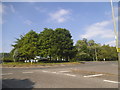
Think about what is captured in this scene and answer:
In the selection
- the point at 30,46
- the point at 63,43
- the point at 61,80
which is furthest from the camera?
the point at 63,43

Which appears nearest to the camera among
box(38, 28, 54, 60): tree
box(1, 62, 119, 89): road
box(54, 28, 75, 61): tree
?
box(1, 62, 119, 89): road

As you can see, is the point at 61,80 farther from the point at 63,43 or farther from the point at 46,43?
the point at 63,43

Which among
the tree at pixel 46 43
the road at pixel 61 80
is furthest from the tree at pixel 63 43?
the road at pixel 61 80

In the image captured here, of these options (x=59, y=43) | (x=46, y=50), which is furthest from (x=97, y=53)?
(x=46, y=50)

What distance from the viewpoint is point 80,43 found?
240 feet

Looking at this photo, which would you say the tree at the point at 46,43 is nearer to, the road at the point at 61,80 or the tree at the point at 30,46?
the tree at the point at 30,46

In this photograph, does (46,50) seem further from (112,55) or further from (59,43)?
(112,55)

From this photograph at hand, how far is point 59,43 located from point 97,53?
37.4m

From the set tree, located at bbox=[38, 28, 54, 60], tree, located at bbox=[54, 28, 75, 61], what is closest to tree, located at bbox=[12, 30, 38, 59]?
tree, located at bbox=[38, 28, 54, 60]

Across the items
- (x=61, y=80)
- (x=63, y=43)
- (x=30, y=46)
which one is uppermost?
(x=63, y=43)

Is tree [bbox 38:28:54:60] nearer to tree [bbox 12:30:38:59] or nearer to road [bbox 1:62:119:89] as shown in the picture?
tree [bbox 12:30:38:59]

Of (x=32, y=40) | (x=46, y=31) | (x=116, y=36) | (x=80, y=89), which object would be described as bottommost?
(x=80, y=89)

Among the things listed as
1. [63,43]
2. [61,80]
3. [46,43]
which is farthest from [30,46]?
[61,80]

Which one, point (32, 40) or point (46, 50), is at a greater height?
point (32, 40)
